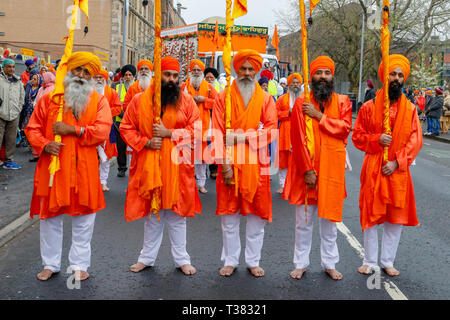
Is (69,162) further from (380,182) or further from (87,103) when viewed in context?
(380,182)

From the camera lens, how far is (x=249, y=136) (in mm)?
4496

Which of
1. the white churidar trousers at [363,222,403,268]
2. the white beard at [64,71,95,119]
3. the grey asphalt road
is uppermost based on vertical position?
the white beard at [64,71,95,119]

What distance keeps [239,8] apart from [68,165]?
2.23 metres

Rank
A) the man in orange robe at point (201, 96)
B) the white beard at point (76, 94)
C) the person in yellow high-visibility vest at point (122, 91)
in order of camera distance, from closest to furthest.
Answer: the white beard at point (76, 94)
the man in orange robe at point (201, 96)
the person in yellow high-visibility vest at point (122, 91)

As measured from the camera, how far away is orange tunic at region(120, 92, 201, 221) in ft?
14.8

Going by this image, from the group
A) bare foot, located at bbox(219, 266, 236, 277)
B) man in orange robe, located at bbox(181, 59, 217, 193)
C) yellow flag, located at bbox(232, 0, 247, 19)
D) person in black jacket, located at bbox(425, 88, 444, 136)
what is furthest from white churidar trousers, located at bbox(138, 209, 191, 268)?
person in black jacket, located at bbox(425, 88, 444, 136)

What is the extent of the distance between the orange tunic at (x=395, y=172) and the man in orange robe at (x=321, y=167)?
32 cm

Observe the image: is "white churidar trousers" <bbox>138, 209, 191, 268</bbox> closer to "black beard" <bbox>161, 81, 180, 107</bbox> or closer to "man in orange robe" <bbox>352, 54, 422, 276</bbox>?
"black beard" <bbox>161, 81, 180, 107</bbox>

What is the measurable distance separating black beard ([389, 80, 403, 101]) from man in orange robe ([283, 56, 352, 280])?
0.44 meters

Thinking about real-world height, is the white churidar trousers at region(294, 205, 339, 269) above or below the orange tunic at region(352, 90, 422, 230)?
below

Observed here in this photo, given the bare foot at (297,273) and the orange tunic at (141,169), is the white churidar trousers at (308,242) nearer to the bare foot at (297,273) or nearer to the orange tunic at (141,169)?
the bare foot at (297,273)

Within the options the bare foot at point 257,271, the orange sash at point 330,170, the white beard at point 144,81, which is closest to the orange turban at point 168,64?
the orange sash at point 330,170

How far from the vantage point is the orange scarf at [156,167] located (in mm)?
4457

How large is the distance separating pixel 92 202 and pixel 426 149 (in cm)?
1506
